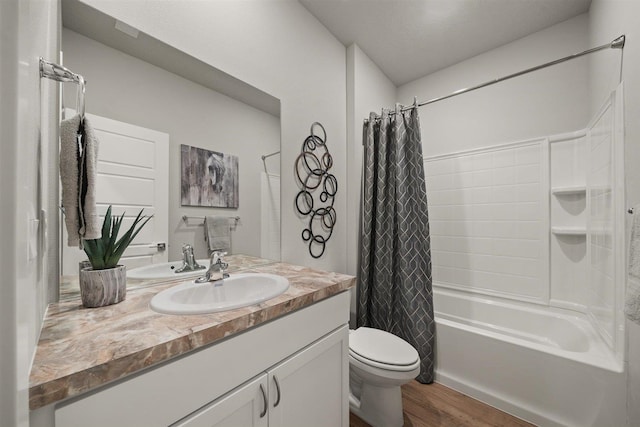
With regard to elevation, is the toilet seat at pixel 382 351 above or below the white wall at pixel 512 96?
below

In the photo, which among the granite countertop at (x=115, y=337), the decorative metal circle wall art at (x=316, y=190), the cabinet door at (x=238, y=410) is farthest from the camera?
the decorative metal circle wall art at (x=316, y=190)

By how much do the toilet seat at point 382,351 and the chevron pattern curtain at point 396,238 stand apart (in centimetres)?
38

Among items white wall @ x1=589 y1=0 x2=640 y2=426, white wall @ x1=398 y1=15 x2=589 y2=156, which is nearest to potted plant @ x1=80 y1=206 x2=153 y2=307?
white wall @ x1=589 y1=0 x2=640 y2=426

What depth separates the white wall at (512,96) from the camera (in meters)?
1.89

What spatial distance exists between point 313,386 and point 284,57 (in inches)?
71.3

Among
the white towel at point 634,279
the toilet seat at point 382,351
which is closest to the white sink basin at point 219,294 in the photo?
the toilet seat at point 382,351

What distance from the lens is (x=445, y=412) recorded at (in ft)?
5.17

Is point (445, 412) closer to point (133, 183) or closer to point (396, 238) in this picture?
point (396, 238)

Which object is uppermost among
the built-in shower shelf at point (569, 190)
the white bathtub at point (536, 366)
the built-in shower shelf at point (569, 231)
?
the built-in shower shelf at point (569, 190)

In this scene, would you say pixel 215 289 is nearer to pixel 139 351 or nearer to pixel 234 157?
pixel 139 351

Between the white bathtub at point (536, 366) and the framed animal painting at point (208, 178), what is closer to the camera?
the framed animal painting at point (208, 178)

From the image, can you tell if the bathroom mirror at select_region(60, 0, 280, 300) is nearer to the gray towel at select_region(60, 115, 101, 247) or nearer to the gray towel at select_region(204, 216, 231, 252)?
the gray towel at select_region(204, 216, 231, 252)

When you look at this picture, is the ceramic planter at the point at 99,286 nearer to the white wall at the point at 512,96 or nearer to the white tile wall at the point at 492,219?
the white tile wall at the point at 492,219

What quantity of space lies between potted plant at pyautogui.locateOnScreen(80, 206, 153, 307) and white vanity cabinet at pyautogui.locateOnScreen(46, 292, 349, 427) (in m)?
0.37
